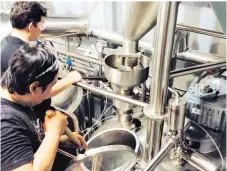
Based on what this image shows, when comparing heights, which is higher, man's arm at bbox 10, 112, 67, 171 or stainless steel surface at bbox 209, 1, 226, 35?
→ stainless steel surface at bbox 209, 1, 226, 35

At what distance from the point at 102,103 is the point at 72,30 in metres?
0.52

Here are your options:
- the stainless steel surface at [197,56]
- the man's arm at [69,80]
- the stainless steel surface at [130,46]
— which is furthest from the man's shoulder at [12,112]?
the stainless steel surface at [197,56]

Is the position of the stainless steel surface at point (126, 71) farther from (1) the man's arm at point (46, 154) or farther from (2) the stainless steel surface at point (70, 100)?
(2) the stainless steel surface at point (70, 100)

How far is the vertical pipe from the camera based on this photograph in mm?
614

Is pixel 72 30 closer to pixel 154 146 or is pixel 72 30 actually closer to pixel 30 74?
pixel 30 74

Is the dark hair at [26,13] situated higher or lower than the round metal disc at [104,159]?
higher

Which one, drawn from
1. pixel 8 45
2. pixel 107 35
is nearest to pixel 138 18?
pixel 107 35

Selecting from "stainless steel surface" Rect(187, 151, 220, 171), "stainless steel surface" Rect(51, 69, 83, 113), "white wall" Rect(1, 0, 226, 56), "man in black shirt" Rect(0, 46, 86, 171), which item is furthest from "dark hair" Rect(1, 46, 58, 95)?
"stainless steel surface" Rect(51, 69, 83, 113)

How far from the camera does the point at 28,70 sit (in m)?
0.81

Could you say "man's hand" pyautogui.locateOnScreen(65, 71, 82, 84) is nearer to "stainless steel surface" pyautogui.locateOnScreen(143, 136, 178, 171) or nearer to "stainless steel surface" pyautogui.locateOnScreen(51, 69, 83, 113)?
"stainless steel surface" pyautogui.locateOnScreen(143, 136, 178, 171)

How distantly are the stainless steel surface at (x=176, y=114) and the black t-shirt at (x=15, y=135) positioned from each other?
1.38ft

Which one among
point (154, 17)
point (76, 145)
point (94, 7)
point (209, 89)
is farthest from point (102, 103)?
point (154, 17)

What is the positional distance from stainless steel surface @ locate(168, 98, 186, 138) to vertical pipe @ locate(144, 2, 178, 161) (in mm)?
29

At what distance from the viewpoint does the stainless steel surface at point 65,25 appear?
54.3 inches
